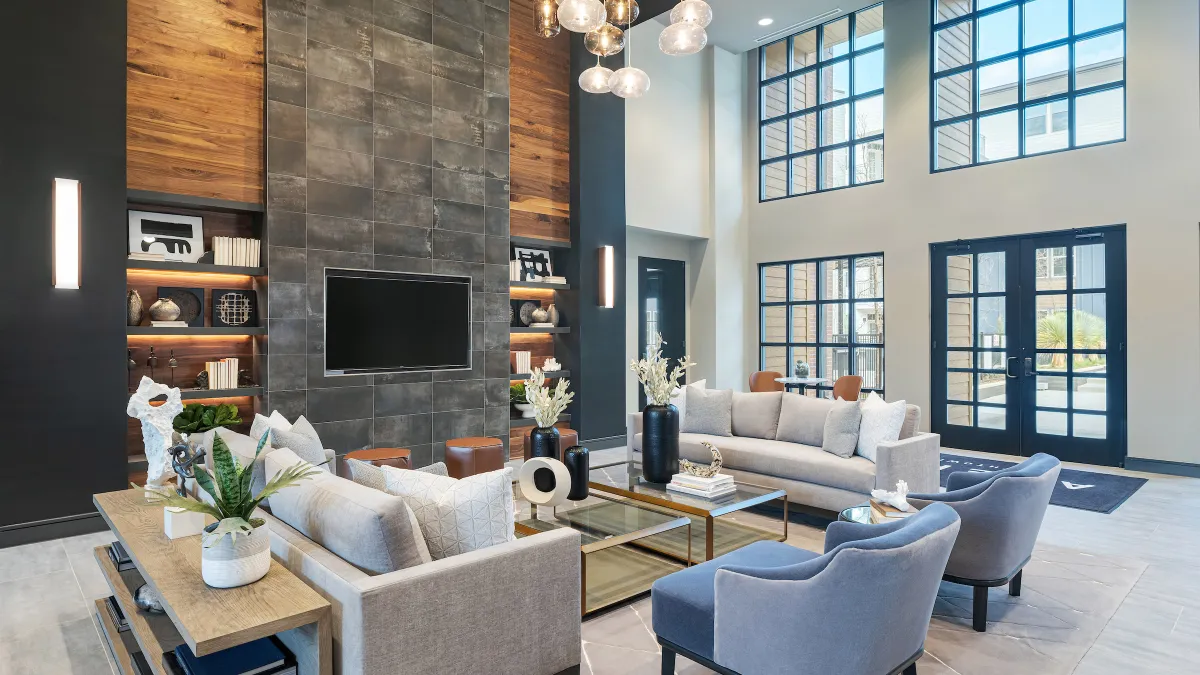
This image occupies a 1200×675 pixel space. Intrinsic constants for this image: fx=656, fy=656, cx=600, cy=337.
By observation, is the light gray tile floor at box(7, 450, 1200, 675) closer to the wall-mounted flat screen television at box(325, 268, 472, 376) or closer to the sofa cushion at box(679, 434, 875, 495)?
the sofa cushion at box(679, 434, 875, 495)

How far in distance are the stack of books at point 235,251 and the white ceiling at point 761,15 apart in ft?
19.3

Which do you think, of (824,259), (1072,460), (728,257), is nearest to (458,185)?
(728,257)

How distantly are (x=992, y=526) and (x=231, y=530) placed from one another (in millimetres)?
2903

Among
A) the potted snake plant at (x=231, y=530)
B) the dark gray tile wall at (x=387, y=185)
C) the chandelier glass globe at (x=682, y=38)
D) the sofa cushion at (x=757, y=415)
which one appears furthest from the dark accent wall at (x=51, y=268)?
the sofa cushion at (x=757, y=415)

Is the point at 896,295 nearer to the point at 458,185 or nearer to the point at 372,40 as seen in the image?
the point at 458,185

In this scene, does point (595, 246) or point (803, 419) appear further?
point (595, 246)

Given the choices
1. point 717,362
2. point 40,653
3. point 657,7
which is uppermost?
point 657,7

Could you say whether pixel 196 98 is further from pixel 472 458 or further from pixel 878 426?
pixel 878 426

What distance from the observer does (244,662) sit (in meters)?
1.88

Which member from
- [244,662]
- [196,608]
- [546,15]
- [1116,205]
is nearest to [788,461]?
[546,15]

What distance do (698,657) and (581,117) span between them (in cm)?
616

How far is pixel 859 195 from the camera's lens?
27.5 ft

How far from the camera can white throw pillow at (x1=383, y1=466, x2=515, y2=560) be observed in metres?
2.09

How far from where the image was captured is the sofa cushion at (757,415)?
5273mm
